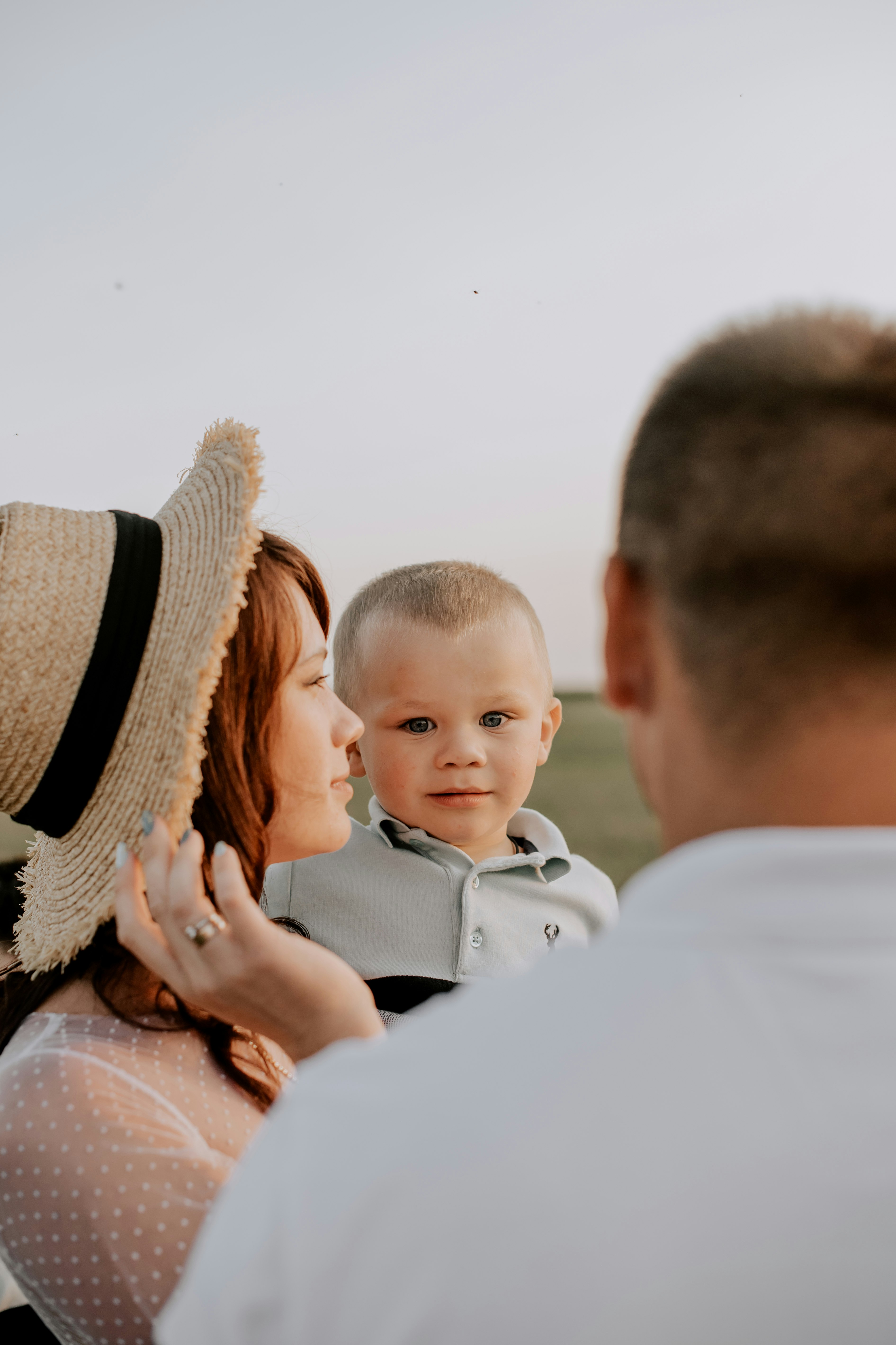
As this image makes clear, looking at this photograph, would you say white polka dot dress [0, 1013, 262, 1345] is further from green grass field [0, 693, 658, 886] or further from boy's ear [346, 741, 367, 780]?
green grass field [0, 693, 658, 886]

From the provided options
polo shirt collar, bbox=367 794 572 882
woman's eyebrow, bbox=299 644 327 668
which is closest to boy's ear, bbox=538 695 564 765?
polo shirt collar, bbox=367 794 572 882

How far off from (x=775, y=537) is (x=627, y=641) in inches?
9.3

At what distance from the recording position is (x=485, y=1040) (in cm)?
81

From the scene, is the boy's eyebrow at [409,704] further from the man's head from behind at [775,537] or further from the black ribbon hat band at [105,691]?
the man's head from behind at [775,537]

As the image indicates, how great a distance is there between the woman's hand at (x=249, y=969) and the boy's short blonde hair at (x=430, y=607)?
153 centimetres

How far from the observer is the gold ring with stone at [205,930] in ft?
4.69

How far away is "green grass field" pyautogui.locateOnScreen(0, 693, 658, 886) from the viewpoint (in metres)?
14.4

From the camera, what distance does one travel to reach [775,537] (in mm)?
909

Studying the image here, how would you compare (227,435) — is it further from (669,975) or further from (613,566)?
(669,975)

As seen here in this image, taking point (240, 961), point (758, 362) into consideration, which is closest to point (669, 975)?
point (758, 362)

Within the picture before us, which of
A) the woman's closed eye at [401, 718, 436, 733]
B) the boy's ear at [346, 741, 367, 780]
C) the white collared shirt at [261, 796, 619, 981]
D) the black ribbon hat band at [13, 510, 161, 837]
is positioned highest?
the black ribbon hat band at [13, 510, 161, 837]

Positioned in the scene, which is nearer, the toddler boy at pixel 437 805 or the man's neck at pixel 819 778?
the man's neck at pixel 819 778

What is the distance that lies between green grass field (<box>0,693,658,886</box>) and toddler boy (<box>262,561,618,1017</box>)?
19.6 ft

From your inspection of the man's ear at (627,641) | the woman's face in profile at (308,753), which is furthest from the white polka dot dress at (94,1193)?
the man's ear at (627,641)
